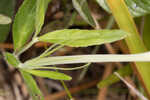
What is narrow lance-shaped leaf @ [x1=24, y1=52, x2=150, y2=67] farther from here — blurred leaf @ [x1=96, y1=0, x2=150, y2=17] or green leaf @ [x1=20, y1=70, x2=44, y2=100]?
blurred leaf @ [x1=96, y1=0, x2=150, y2=17]

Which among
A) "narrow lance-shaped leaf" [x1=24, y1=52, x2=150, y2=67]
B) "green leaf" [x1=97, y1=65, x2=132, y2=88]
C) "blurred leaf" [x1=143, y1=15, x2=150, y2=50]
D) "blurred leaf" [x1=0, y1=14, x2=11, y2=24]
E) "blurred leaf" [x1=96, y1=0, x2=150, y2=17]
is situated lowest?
"green leaf" [x1=97, y1=65, x2=132, y2=88]

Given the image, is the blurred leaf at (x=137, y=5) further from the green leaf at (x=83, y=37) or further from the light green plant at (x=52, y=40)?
the green leaf at (x=83, y=37)

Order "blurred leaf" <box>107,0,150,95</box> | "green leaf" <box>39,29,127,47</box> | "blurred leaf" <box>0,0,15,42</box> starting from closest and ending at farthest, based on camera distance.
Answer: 1. "green leaf" <box>39,29,127,47</box>
2. "blurred leaf" <box>107,0,150,95</box>
3. "blurred leaf" <box>0,0,15,42</box>

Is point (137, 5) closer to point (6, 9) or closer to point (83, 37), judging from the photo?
point (83, 37)

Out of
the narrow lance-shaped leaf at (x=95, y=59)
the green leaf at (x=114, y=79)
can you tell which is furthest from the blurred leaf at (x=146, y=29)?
the narrow lance-shaped leaf at (x=95, y=59)

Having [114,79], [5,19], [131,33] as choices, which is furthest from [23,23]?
[114,79]

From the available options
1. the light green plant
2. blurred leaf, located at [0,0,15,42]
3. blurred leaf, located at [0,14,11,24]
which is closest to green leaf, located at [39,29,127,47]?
the light green plant

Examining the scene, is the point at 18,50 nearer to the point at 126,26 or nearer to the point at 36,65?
the point at 36,65

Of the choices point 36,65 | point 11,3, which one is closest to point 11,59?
point 36,65
